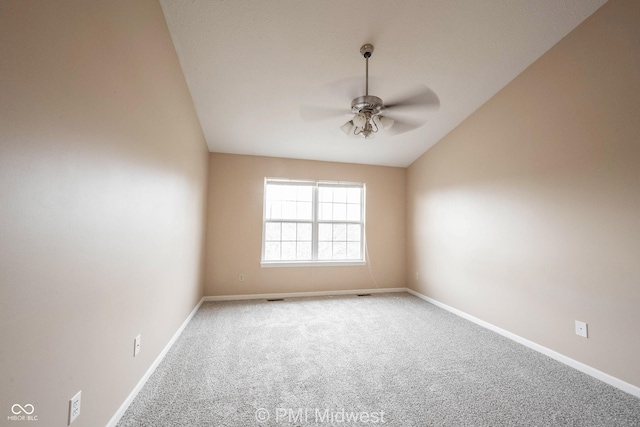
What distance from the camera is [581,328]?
214 cm

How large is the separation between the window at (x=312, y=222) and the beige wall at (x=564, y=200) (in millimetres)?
1688

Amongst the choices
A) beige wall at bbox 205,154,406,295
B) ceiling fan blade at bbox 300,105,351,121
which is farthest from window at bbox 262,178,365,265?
ceiling fan blade at bbox 300,105,351,121

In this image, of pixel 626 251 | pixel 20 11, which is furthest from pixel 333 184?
pixel 20 11

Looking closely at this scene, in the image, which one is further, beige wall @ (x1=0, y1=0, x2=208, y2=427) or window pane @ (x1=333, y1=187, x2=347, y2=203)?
window pane @ (x1=333, y1=187, x2=347, y2=203)

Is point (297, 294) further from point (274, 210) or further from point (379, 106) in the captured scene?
point (379, 106)

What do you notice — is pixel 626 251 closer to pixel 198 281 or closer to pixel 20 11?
Answer: pixel 20 11

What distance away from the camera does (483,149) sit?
313 centimetres

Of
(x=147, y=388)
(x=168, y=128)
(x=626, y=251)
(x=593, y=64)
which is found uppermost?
(x=593, y=64)

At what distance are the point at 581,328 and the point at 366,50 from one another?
296 cm

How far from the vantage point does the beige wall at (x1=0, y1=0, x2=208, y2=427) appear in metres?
0.83

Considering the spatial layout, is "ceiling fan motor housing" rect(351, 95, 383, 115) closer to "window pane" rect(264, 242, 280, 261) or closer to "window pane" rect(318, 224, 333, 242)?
"window pane" rect(318, 224, 333, 242)

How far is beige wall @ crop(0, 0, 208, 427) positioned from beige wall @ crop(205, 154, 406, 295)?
75.1 inches

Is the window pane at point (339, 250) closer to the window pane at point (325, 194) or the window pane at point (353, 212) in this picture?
the window pane at point (353, 212)

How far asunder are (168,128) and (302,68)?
1.34 meters
